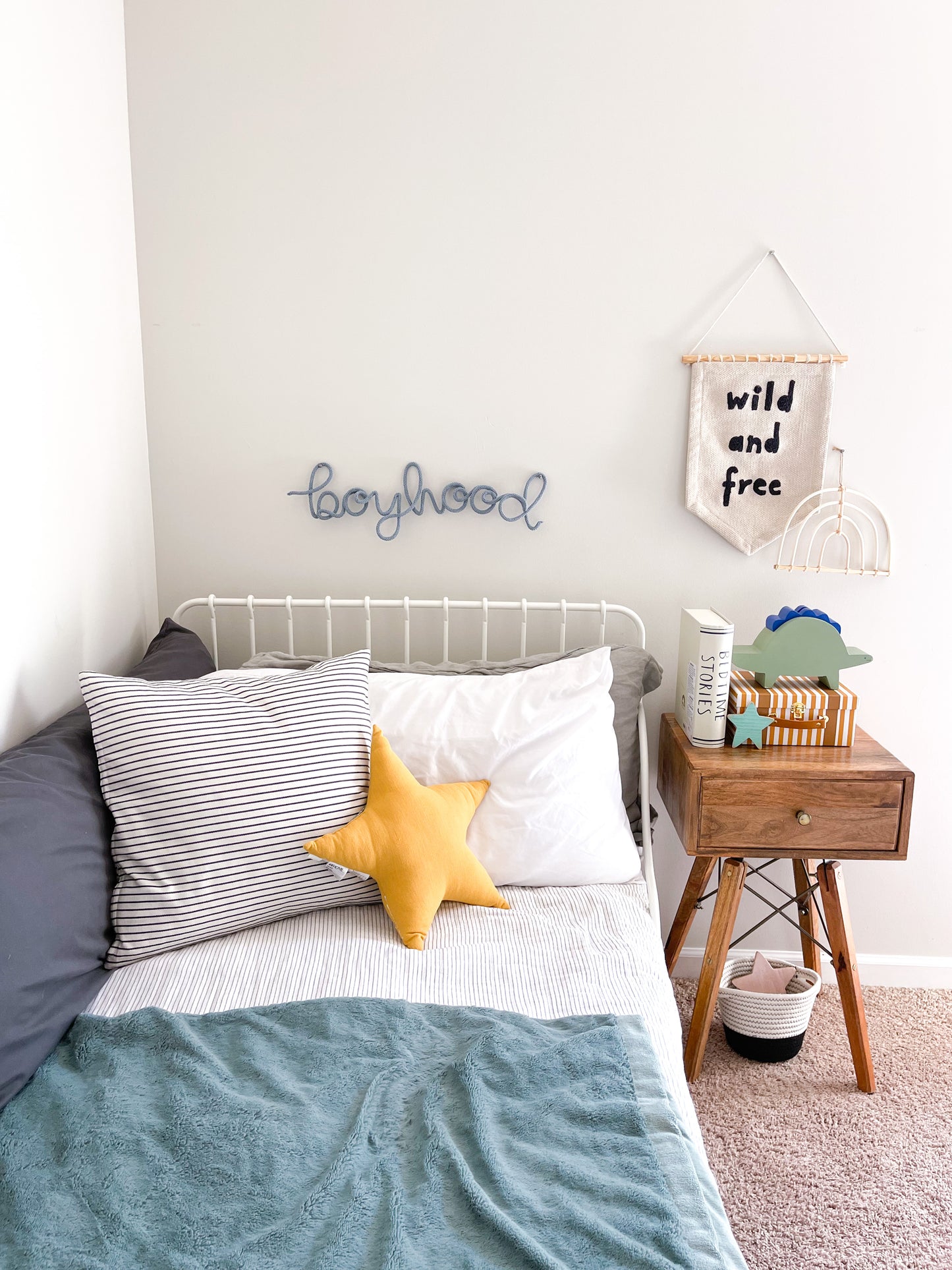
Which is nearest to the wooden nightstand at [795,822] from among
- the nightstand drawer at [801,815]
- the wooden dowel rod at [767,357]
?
the nightstand drawer at [801,815]

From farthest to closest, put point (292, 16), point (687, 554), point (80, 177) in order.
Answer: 1. point (687, 554)
2. point (292, 16)
3. point (80, 177)

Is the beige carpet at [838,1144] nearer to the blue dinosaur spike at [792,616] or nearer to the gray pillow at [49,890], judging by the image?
the blue dinosaur spike at [792,616]

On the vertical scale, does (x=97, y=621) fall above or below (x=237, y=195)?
below

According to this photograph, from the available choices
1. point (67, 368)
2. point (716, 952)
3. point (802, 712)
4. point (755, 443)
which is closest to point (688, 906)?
point (716, 952)

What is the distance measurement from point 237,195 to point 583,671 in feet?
4.10

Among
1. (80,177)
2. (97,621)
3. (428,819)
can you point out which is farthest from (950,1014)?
(80,177)

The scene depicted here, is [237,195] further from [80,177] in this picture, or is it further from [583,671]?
[583,671]

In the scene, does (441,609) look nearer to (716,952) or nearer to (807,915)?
(716,952)

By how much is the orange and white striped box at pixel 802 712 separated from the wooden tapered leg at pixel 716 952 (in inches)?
10.6

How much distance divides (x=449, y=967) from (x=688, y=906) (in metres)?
0.76

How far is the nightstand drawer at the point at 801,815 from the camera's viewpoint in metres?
1.79

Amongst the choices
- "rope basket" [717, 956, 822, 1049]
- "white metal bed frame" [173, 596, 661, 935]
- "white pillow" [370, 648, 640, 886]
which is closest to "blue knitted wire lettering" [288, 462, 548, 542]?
"white metal bed frame" [173, 596, 661, 935]

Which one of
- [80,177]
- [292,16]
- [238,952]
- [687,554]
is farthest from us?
[687,554]

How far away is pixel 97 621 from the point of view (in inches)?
74.3
